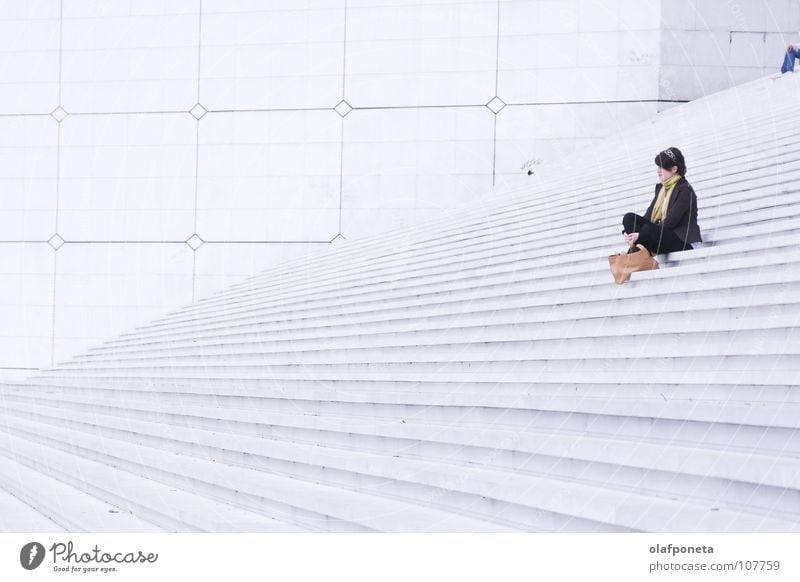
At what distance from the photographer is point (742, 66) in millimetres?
10250

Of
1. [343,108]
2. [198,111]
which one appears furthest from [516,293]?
[198,111]

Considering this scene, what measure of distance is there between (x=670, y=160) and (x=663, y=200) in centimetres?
19

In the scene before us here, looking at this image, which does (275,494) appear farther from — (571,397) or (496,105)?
(496,105)

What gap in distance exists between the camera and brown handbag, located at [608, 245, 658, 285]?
4.10 meters

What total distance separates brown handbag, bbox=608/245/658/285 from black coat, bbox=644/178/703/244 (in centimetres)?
18

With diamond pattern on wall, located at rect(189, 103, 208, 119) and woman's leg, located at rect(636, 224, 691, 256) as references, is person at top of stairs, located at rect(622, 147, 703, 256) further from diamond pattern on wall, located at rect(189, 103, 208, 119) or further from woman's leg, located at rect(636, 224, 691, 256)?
diamond pattern on wall, located at rect(189, 103, 208, 119)

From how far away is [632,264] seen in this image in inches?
163

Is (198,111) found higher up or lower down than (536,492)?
higher up

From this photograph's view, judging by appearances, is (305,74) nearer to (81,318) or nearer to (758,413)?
(81,318)

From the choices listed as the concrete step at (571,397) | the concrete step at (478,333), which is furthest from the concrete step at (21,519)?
the concrete step at (478,333)

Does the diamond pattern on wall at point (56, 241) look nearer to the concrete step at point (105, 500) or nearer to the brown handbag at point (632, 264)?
the concrete step at point (105, 500)

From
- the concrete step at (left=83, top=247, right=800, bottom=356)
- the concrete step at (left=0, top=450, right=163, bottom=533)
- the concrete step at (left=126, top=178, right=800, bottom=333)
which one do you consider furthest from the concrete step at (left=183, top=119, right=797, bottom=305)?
the concrete step at (left=0, top=450, right=163, bottom=533)

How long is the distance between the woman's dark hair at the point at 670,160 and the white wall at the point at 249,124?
6.32 metres
